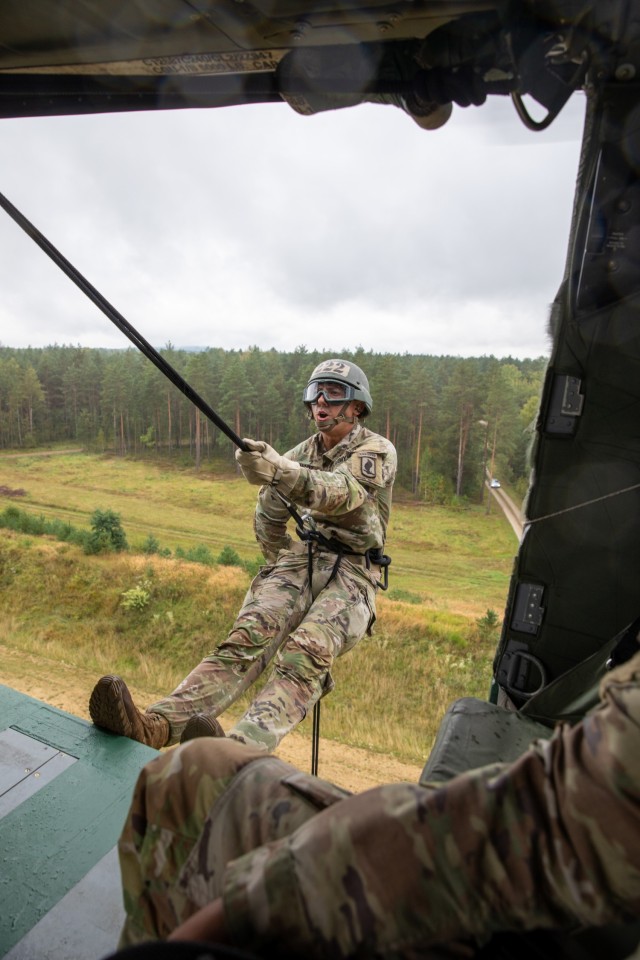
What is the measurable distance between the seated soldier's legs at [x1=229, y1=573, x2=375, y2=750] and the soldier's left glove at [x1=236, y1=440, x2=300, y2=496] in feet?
2.18

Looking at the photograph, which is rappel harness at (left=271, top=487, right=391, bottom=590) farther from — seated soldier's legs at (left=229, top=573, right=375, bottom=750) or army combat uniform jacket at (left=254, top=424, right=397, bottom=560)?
seated soldier's legs at (left=229, top=573, right=375, bottom=750)

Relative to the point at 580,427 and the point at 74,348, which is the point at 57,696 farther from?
the point at 74,348

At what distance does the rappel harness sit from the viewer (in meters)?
3.34

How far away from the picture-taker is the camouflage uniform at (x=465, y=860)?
2.97 ft

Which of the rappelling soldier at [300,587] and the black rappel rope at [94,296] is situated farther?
the rappelling soldier at [300,587]

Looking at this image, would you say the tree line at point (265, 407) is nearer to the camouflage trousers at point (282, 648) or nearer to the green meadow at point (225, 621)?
the green meadow at point (225, 621)

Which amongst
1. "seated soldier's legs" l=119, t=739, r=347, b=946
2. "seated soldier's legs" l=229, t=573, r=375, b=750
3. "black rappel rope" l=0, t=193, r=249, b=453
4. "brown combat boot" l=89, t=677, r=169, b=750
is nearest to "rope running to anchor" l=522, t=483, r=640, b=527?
"seated soldier's legs" l=229, t=573, r=375, b=750

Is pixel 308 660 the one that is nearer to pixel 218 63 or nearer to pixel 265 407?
pixel 218 63

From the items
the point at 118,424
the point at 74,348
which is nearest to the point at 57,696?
the point at 118,424

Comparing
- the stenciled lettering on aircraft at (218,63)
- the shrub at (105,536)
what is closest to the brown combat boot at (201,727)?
the stenciled lettering on aircraft at (218,63)

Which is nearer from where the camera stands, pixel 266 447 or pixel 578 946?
pixel 578 946

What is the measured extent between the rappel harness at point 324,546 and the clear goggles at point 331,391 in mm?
633

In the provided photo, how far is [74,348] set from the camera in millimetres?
42438

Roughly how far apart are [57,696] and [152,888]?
247 inches
